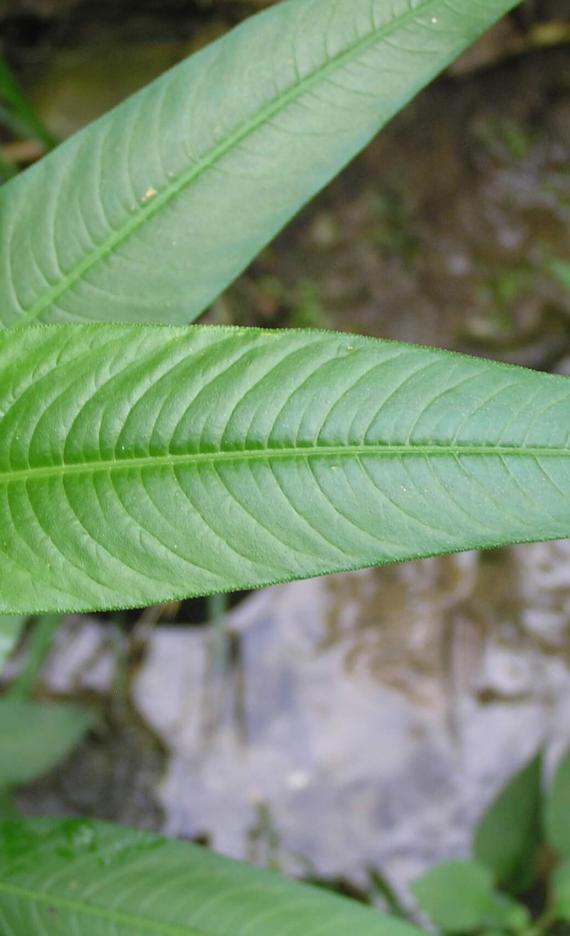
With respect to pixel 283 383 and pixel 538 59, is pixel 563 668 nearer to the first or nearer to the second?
pixel 538 59

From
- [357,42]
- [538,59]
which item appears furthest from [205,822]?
[538,59]

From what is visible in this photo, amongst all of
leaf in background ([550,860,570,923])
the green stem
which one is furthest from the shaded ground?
leaf in background ([550,860,570,923])

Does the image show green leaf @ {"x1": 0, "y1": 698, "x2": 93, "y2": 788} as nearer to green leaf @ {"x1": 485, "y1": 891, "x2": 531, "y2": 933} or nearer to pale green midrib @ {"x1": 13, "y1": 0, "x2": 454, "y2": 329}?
green leaf @ {"x1": 485, "y1": 891, "x2": 531, "y2": 933}

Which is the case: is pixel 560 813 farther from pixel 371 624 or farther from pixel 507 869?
pixel 371 624

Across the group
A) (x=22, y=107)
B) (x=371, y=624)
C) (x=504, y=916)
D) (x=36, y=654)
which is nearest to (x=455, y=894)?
(x=504, y=916)

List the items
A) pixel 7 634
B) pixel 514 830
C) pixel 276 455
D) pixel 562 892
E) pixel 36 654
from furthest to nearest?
pixel 36 654, pixel 514 830, pixel 562 892, pixel 7 634, pixel 276 455

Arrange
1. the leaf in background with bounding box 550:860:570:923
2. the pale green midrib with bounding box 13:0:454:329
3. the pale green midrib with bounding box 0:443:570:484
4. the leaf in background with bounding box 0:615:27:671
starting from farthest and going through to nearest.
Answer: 1. the leaf in background with bounding box 550:860:570:923
2. the leaf in background with bounding box 0:615:27:671
3. the pale green midrib with bounding box 13:0:454:329
4. the pale green midrib with bounding box 0:443:570:484

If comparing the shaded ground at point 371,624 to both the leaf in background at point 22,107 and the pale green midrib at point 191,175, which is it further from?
the pale green midrib at point 191,175
